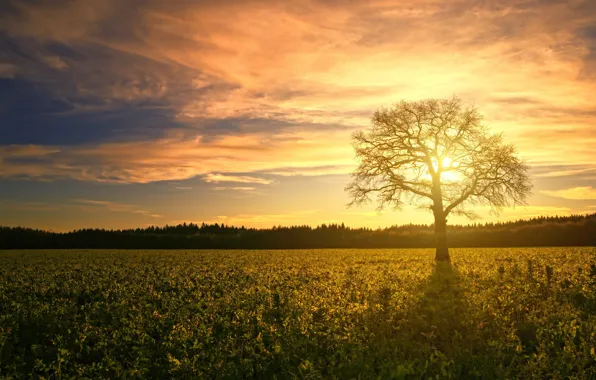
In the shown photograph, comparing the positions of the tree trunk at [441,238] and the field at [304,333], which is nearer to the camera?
the field at [304,333]

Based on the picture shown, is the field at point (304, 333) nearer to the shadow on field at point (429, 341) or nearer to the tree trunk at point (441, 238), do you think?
the shadow on field at point (429, 341)

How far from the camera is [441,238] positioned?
3625cm

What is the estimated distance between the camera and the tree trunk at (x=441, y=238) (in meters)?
35.8

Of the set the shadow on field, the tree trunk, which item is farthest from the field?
the tree trunk

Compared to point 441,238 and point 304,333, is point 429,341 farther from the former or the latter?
point 441,238

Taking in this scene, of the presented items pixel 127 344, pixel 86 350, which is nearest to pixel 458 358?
pixel 127 344

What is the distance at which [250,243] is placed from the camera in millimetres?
76312

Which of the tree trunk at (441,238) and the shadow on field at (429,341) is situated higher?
the tree trunk at (441,238)

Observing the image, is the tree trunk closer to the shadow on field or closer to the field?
the field

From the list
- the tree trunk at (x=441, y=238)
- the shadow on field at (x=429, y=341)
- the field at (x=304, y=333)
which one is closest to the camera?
the shadow on field at (x=429, y=341)

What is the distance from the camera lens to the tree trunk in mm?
35844

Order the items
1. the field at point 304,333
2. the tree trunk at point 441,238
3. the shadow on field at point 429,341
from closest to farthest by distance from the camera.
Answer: the shadow on field at point 429,341 < the field at point 304,333 < the tree trunk at point 441,238

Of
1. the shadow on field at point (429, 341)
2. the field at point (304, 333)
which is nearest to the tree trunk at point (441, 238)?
the field at point (304, 333)

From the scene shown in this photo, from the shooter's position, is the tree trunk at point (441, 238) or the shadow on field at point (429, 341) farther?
the tree trunk at point (441, 238)
